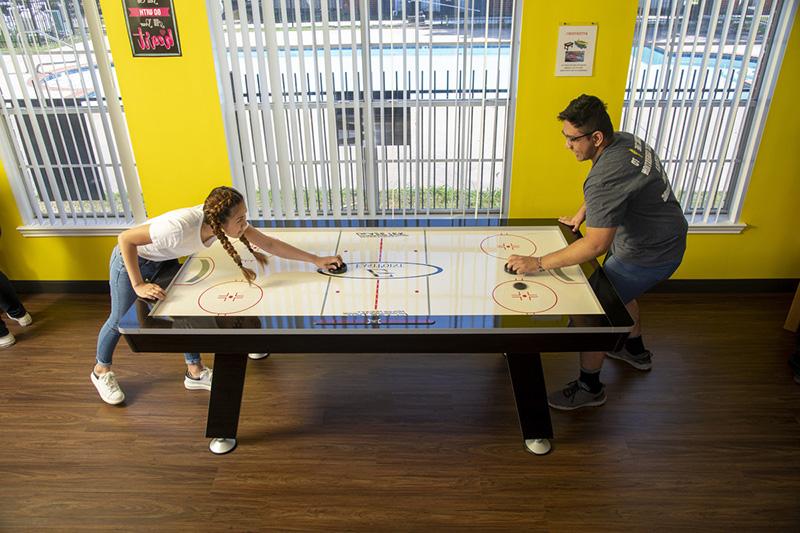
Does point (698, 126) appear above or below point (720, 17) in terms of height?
below

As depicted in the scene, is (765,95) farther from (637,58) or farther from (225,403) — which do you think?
(225,403)

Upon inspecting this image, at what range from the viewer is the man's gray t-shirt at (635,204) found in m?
2.21

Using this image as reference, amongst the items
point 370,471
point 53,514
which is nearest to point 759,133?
point 370,471

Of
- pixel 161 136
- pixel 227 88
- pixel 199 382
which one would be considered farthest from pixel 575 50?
pixel 199 382

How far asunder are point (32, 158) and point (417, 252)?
2627 millimetres

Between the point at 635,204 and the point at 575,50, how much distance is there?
1.18m

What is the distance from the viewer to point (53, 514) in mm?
2203

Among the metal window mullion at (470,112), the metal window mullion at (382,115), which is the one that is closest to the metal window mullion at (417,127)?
the metal window mullion at (382,115)

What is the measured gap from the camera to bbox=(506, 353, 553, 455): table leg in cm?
245

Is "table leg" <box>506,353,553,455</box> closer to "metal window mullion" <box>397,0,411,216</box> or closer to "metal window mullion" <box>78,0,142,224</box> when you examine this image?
"metal window mullion" <box>397,0,411,216</box>

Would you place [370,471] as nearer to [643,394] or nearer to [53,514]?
[53,514]

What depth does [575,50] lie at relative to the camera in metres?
3.06

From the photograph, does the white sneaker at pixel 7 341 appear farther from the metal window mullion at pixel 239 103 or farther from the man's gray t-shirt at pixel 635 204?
the man's gray t-shirt at pixel 635 204

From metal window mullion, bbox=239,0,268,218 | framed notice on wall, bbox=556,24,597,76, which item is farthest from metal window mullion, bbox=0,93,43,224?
framed notice on wall, bbox=556,24,597,76
